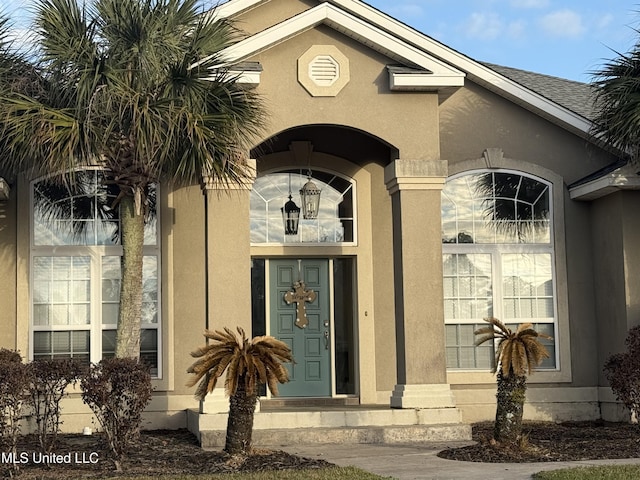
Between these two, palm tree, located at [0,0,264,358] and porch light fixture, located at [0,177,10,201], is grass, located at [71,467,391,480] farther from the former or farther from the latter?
porch light fixture, located at [0,177,10,201]

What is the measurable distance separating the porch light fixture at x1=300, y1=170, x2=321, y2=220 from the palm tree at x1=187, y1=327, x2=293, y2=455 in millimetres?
4493

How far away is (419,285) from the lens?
12.1 m

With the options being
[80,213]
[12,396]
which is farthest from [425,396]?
[80,213]

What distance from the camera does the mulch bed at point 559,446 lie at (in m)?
10.0

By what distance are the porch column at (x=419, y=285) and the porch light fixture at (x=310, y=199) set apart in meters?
1.57

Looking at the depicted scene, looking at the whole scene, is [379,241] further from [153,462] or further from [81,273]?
[153,462]

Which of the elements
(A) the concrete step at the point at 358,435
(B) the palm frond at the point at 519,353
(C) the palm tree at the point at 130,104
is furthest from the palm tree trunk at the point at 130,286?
(B) the palm frond at the point at 519,353

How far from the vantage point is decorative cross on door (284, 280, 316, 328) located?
46.5 ft

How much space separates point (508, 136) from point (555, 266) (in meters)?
2.15

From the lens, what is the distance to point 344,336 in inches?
→ 564

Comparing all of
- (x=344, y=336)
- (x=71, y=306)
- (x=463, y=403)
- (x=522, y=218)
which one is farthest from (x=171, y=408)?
(x=522, y=218)

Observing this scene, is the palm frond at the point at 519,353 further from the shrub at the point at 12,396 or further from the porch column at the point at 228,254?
the shrub at the point at 12,396

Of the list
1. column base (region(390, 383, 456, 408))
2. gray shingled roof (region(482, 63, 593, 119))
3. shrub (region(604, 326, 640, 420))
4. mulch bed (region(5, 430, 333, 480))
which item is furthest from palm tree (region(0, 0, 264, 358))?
gray shingled roof (region(482, 63, 593, 119))

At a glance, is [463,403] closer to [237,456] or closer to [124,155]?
[237,456]
